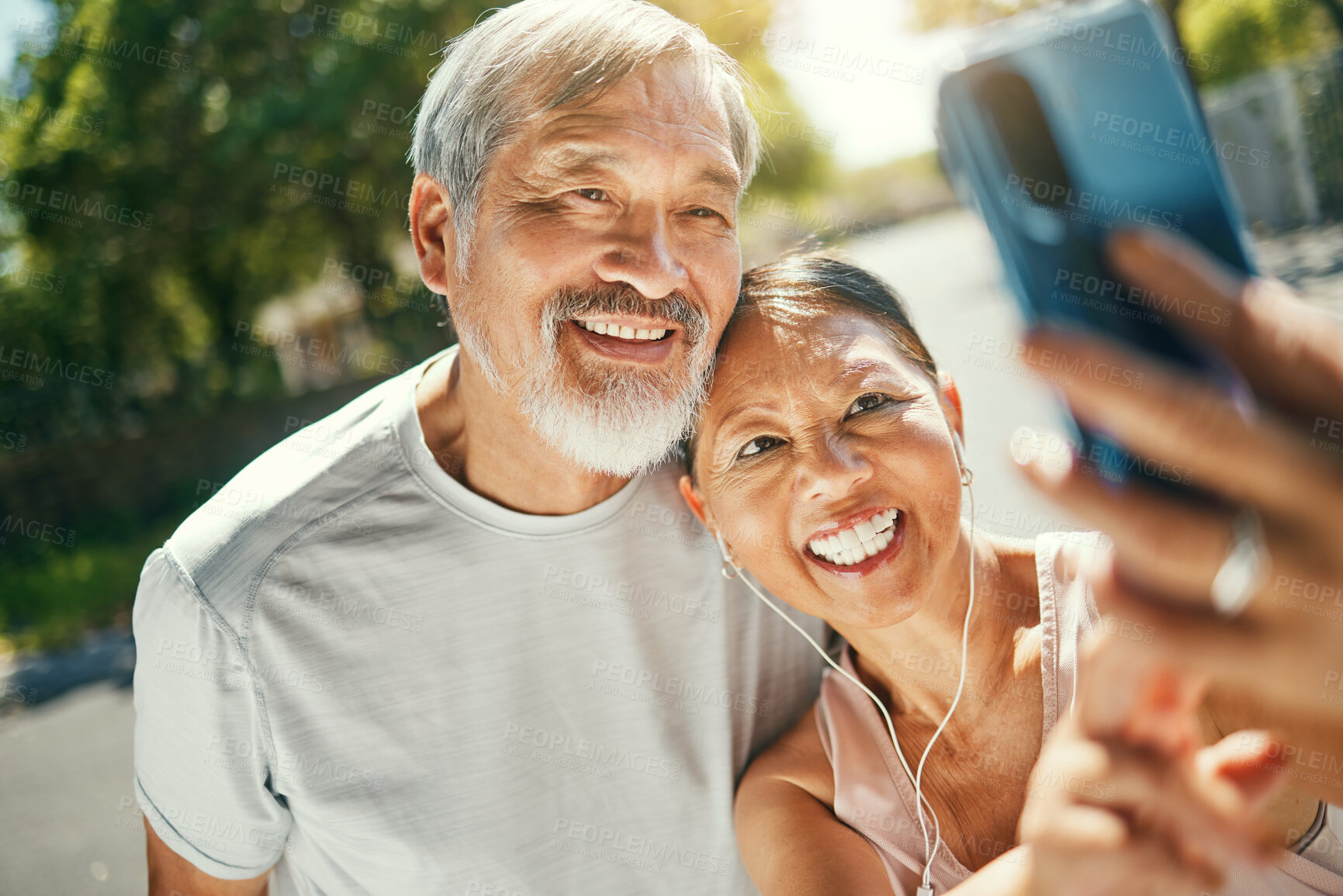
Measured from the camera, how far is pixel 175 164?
9562 mm

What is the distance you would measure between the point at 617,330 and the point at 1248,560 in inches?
49.0

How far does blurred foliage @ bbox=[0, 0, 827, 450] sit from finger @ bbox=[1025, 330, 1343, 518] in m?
8.00

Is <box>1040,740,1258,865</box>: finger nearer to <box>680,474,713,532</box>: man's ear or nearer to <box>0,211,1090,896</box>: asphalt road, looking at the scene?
<box>0,211,1090,896</box>: asphalt road

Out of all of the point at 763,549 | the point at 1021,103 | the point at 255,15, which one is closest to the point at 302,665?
the point at 763,549

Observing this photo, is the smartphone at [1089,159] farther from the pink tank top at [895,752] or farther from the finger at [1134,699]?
the pink tank top at [895,752]

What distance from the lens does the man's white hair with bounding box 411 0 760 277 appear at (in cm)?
176

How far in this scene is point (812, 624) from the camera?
2.11 meters

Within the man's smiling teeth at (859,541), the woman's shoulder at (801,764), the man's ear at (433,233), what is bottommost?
the woman's shoulder at (801,764)

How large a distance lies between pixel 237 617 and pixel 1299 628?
69.2 inches

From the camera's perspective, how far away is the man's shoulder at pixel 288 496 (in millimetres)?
1771

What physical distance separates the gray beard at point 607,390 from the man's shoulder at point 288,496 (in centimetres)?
39

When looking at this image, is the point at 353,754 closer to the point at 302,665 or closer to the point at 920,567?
the point at 302,665

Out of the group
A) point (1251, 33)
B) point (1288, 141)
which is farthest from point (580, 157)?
point (1251, 33)

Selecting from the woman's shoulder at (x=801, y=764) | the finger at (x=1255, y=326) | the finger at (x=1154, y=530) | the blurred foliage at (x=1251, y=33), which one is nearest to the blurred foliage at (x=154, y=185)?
the woman's shoulder at (x=801, y=764)
